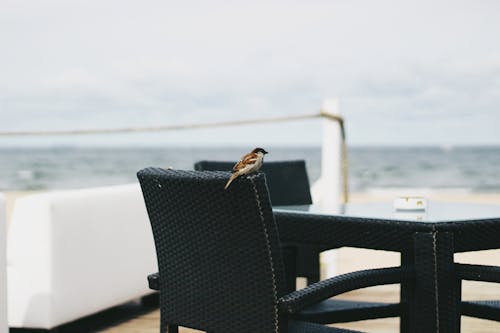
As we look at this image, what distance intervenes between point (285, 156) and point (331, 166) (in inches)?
1000

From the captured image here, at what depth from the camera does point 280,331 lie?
1802 millimetres

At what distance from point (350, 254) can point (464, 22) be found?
22987 millimetres

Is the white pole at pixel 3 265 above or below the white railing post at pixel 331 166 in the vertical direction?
below

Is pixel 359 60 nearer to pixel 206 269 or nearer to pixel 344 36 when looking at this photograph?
pixel 344 36

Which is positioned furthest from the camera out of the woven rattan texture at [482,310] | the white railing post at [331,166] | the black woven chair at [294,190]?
the white railing post at [331,166]

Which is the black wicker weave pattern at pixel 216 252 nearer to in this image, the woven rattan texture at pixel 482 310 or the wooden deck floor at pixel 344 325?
the woven rattan texture at pixel 482 310

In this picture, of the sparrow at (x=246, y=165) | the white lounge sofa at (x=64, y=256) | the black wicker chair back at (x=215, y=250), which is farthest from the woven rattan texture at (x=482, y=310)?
the white lounge sofa at (x=64, y=256)

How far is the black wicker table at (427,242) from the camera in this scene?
6.64 feet

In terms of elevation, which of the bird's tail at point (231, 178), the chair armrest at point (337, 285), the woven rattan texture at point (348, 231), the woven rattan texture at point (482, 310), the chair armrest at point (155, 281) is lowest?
the woven rattan texture at point (482, 310)

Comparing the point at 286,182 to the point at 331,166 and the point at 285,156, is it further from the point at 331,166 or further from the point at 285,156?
the point at 285,156

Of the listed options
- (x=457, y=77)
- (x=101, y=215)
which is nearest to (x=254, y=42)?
(x=457, y=77)

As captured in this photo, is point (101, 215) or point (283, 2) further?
point (283, 2)

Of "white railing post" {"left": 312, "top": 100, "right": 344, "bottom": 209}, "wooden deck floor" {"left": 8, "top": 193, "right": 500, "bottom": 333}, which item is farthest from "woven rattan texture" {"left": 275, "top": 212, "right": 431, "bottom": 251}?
"white railing post" {"left": 312, "top": 100, "right": 344, "bottom": 209}

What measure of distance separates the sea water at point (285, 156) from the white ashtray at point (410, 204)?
2116 centimetres
